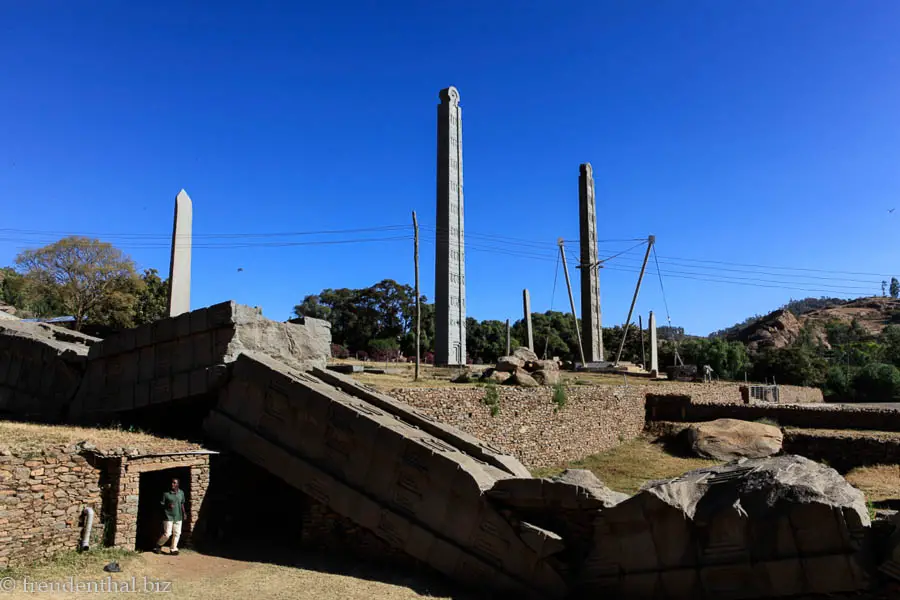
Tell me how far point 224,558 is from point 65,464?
2569 mm

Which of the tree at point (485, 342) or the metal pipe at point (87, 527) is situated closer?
the metal pipe at point (87, 527)

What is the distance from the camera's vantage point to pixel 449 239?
26.3m

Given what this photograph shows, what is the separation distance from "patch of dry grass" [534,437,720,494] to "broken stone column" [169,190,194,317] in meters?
10.8

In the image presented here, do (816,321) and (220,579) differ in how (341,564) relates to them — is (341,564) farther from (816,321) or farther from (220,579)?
(816,321)

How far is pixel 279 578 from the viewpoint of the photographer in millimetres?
8414

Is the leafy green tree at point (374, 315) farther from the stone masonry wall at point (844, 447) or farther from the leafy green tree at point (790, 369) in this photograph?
the stone masonry wall at point (844, 447)

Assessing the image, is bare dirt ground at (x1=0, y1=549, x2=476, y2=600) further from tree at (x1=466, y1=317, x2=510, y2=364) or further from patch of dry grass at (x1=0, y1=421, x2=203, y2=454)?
tree at (x1=466, y1=317, x2=510, y2=364)

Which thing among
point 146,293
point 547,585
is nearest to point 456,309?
point 547,585

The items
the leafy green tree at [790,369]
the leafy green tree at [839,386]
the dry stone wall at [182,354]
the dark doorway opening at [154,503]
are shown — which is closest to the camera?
the dark doorway opening at [154,503]

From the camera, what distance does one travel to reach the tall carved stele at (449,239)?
26.4 metres

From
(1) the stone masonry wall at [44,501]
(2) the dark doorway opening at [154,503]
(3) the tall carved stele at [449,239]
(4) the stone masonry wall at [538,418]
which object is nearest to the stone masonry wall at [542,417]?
(4) the stone masonry wall at [538,418]

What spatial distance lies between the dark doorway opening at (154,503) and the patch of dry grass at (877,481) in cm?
1419

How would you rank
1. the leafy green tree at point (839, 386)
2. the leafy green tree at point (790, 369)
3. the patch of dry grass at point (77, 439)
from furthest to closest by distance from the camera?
the leafy green tree at point (790, 369)
the leafy green tree at point (839, 386)
the patch of dry grass at point (77, 439)

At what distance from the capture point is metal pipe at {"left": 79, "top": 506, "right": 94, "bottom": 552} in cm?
840
